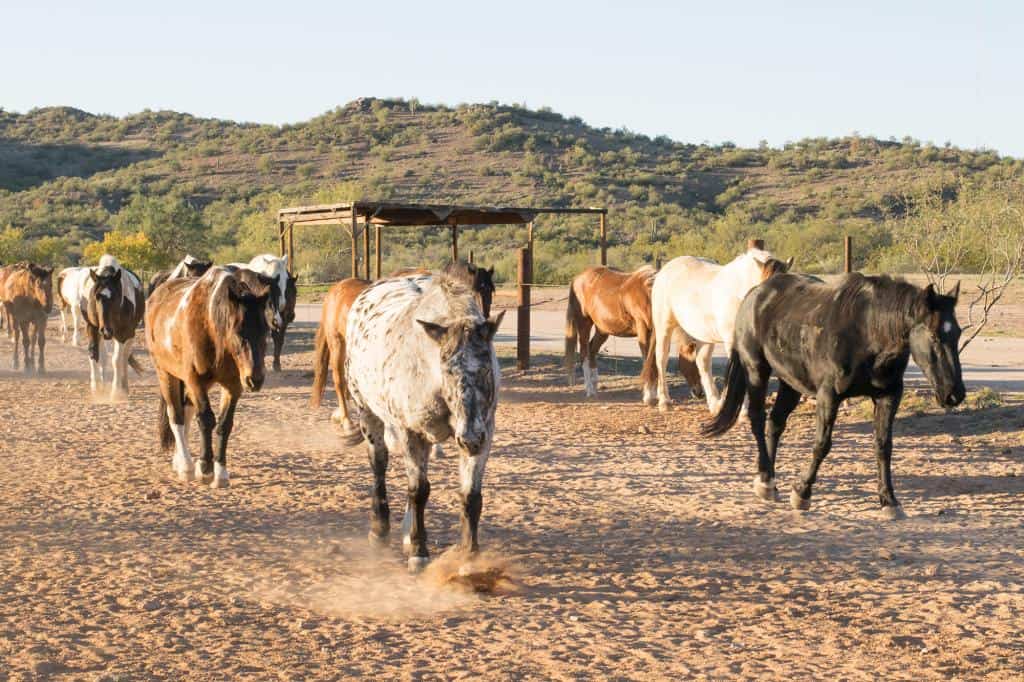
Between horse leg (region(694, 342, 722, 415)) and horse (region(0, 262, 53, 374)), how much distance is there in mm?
10890

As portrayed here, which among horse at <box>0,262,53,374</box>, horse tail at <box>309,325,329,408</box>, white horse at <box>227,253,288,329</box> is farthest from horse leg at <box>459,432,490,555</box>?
horse at <box>0,262,53,374</box>

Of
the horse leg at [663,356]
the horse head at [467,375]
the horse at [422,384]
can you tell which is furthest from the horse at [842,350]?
the horse leg at [663,356]

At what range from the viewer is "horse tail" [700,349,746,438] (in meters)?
9.35

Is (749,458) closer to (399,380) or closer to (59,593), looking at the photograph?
(399,380)

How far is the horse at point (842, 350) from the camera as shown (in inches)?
290

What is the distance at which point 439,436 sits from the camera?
607 centimetres

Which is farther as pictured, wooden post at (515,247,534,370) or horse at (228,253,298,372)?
wooden post at (515,247,534,370)

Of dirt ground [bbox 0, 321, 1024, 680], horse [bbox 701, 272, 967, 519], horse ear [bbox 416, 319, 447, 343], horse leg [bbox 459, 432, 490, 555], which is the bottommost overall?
dirt ground [bbox 0, 321, 1024, 680]

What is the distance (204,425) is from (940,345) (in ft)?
18.3

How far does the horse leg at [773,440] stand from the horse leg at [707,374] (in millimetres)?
3580

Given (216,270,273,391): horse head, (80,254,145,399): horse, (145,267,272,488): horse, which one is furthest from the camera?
(80,254,145,399): horse

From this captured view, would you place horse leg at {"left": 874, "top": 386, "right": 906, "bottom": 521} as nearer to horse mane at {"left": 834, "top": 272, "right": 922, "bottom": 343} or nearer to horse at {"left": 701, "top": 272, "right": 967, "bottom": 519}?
horse at {"left": 701, "top": 272, "right": 967, "bottom": 519}

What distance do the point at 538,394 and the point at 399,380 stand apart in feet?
30.6

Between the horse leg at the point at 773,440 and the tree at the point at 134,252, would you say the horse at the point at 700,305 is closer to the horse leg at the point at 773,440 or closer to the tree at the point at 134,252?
the horse leg at the point at 773,440
